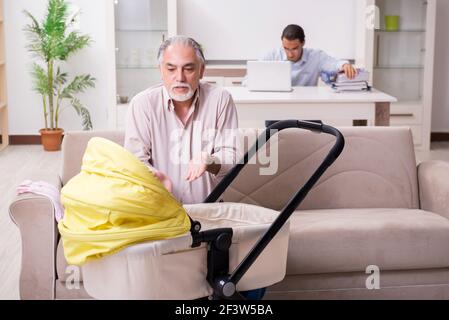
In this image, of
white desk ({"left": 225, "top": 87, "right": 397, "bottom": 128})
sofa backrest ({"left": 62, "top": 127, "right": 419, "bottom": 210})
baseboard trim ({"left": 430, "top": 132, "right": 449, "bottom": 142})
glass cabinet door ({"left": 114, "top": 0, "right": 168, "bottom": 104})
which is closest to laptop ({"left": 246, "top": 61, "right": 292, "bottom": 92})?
white desk ({"left": 225, "top": 87, "right": 397, "bottom": 128})

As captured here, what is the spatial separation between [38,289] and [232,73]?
4102 millimetres

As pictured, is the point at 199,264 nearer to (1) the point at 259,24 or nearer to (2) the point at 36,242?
(2) the point at 36,242

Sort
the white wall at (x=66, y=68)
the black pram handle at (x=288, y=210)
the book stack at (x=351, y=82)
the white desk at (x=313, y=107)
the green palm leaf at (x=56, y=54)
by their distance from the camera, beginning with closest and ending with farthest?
the black pram handle at (x=288, y=210)
the white desk at (x=313, y=107)
the book stack at (x=351, y=82)
the green palm leaf at (x=56, y=54)
the white wall at (x=66, y=68)

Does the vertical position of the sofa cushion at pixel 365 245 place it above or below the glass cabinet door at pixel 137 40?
below

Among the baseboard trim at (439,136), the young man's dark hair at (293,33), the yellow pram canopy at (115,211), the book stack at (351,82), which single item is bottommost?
the baseboard trim at (439,136)

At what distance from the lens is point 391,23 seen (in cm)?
702

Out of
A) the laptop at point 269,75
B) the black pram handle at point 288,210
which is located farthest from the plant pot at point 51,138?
the black pram handle at point 288,210

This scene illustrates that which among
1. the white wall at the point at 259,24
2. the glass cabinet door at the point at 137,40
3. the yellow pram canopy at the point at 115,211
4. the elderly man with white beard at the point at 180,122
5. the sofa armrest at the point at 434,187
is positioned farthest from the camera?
the white wall at the point at 259,24

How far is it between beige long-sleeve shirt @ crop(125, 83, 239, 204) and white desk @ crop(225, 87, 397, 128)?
182 centimetres

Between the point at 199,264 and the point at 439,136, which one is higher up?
the point at 199,264

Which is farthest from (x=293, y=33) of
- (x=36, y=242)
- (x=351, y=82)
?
(x=36, y=242)

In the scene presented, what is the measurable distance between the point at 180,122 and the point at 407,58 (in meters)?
4.61

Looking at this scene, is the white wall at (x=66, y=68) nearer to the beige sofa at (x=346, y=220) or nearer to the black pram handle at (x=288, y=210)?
the beige sofa at (x=346, y=220)

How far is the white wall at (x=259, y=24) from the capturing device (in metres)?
7.13
